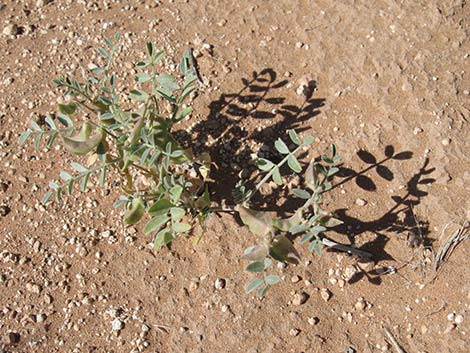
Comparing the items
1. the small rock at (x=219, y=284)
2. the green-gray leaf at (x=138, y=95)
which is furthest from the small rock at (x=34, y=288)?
the green-gray leaf at (x=138, y=95)

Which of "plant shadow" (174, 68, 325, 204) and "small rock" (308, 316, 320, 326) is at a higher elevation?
"plant shadow" (174, 68, 325, 204)

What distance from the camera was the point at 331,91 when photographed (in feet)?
10.3

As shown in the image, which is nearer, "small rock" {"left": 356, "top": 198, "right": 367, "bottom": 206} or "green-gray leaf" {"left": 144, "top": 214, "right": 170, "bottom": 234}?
"green-gray leaf" {"left": 144, "top": 214, "right": 170, "bottom": 234}

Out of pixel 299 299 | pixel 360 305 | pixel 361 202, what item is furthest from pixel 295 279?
pixel 361 202

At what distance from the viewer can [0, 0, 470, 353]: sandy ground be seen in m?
2.71

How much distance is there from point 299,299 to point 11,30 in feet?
7.16

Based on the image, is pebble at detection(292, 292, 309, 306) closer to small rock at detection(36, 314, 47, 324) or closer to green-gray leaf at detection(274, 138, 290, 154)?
green-gray leaf at detection(274, 138, 290, 154)

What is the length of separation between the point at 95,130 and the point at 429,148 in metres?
1.55

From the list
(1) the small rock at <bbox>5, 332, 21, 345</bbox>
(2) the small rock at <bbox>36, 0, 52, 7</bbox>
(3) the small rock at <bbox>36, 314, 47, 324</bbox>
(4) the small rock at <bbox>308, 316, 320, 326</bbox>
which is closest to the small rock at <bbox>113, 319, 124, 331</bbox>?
(3) the small rock at <bbox>36, 314, 47, 324</bbox>

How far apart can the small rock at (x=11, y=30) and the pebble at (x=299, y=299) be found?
2139 mm

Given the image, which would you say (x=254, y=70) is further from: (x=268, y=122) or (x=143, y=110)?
(x=143, y=110)

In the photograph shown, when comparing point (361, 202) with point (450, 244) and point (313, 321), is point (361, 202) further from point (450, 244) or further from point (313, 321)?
point (313, 321)

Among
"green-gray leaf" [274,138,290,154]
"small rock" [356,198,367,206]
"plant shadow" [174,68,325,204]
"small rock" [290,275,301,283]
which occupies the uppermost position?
"green-gray leaf" [274,138,290,154]

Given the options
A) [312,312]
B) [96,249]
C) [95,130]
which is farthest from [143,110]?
[312,312]
